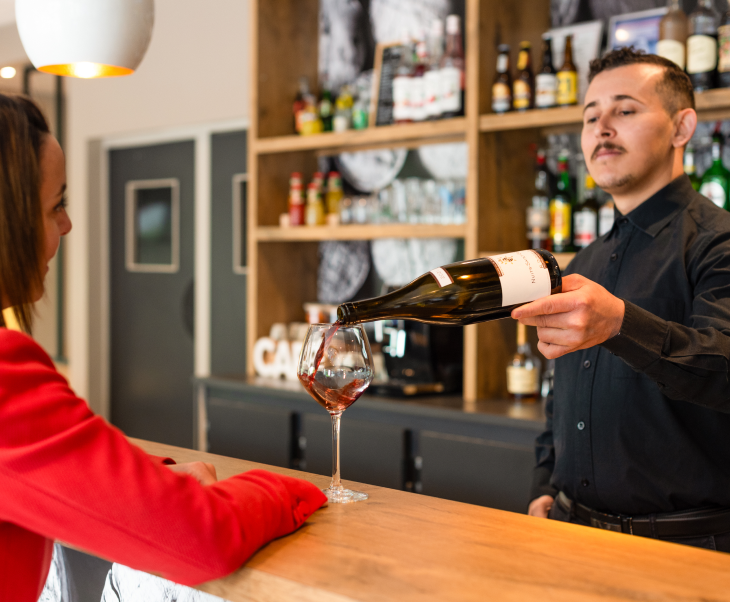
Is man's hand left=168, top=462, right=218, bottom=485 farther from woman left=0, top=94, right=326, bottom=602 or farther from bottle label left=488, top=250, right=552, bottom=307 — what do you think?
bottle label left=488, top=250, right=552, bottom=307

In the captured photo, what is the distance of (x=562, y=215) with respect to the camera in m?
2.45

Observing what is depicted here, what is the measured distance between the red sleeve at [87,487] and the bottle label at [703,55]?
195cm

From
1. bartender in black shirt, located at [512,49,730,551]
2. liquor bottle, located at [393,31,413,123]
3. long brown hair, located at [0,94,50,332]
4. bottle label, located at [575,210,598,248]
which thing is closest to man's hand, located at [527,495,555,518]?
bartender in black shirt, located at [512,49,730,551]

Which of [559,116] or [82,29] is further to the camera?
[559,116]

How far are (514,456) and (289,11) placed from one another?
2.11 m

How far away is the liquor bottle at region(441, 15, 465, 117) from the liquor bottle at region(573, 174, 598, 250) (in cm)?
53

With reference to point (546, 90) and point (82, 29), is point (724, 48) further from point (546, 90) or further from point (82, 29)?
point (82, 29)

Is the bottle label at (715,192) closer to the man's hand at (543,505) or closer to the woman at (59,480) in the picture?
the man's hand at (543,505)

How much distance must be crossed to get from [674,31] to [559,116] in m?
0.40

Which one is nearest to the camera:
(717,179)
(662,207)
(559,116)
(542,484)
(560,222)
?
(662,207)

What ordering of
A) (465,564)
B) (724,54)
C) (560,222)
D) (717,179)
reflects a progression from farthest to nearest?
(560,222) < (717,179) < (724,54) < (465,564)

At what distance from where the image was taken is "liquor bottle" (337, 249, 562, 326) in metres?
1.04

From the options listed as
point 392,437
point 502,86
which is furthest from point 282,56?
point 392,437

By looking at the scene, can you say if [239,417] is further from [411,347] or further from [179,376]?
[179,376]
